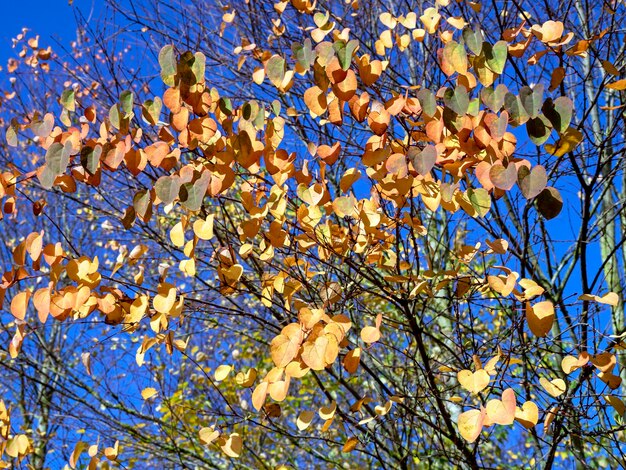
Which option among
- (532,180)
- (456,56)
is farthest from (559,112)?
(456,56)

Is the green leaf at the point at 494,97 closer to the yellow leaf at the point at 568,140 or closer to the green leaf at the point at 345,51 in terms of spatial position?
the yellow leaf at the point at 568,140

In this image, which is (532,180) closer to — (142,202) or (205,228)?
(205,228)

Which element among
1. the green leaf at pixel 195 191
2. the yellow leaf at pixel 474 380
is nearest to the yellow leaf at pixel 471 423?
the yellow leaf at pixel 474 380

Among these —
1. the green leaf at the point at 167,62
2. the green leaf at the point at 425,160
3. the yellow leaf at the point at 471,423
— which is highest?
the green leaf at the point at 167,62

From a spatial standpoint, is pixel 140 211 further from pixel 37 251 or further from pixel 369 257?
pixel 369 257

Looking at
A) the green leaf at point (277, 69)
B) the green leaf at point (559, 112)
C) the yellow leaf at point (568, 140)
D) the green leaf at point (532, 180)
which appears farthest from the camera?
the green leaf at point (277, 69)

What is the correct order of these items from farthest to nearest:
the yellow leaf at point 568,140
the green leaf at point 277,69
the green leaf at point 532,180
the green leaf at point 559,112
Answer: the green leaf at point 277,69
the yellow leaf at point 568,140
the green leaf at point 559,112
the green leaf at point 532,180

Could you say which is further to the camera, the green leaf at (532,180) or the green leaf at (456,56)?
the green leaf at (456,56)

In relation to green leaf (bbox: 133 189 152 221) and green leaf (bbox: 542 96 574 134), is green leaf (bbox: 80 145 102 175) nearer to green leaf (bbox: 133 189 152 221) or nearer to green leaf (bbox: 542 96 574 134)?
green leaf (bbox: 133 189 152 221)

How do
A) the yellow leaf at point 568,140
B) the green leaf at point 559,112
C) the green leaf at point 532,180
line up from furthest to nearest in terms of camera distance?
the yellow leaf at point 568,140, the green leaf at point 559,112, the green leaf at point 532,180

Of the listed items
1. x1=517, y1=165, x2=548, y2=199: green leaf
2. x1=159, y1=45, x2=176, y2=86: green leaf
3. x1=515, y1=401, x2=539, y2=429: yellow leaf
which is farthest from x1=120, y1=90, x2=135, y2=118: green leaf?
x1=515, y1=401, x2=539, y2=429: yellow leaf

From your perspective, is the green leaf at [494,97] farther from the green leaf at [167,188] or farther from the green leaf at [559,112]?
the green leaf at [167,188]

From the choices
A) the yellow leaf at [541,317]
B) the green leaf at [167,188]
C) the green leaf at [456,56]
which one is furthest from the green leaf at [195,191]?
the yellow leaf at [541,317]

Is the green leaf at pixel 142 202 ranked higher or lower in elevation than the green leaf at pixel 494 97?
lower
